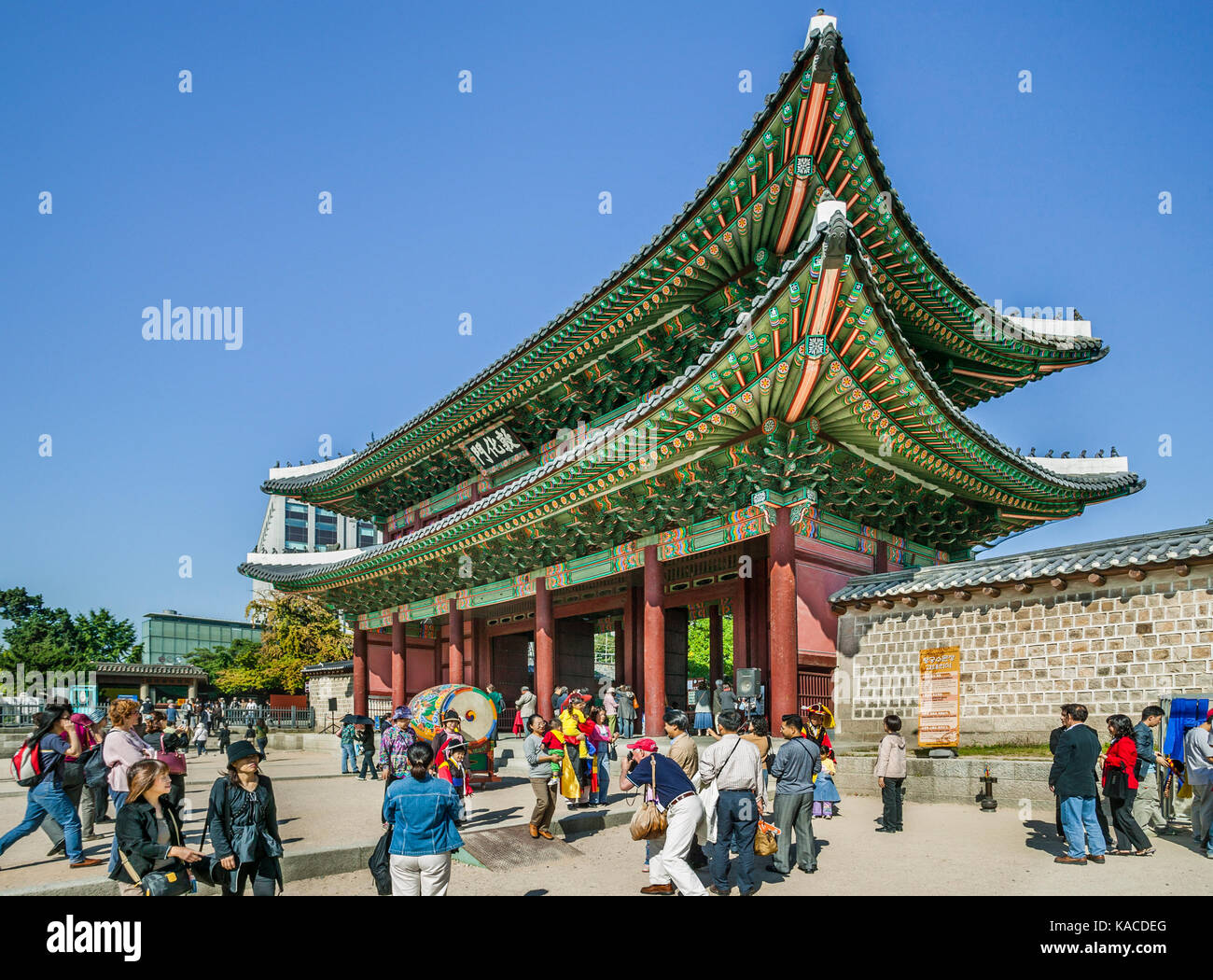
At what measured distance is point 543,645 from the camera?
72.7ft

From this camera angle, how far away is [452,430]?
25172 mm

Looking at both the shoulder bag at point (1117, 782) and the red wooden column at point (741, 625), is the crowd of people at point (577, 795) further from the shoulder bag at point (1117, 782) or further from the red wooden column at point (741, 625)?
the red wooden column at point (741, 625)

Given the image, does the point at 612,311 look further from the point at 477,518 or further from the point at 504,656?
the point at 504,656

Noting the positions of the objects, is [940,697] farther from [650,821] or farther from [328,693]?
[328,693]

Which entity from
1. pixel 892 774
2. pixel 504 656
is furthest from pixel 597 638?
pixel 892 774

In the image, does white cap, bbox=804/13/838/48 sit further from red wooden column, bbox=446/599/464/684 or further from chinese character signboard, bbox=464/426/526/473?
red wooden column, bbox=446/599/464/684

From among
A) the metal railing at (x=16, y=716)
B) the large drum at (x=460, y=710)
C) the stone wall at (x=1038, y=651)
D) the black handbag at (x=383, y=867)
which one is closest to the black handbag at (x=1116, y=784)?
the stone wall at (x=1038, y=651)

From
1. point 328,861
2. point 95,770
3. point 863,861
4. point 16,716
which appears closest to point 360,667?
point 16,716

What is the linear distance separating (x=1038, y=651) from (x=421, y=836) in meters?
11.2

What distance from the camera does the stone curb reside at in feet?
24.5

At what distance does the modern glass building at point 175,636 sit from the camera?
9469 cm

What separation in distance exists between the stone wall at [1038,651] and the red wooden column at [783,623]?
1539 millimetres

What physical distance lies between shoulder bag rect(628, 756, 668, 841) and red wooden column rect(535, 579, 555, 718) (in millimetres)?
14062

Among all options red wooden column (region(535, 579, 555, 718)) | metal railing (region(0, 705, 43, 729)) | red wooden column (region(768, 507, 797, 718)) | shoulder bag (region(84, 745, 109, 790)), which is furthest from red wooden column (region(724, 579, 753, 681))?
metal railing (region(0, 705, 43, 729))
